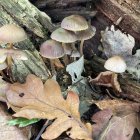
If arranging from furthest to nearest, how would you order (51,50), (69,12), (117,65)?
(69,12)
(51,50)
(117,65)

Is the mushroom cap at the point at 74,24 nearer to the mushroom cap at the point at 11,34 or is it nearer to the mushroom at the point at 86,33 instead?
the mushroom at the point at 86,33

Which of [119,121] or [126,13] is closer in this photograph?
[119,121]

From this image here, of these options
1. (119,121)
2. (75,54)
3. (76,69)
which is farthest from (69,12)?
(119,121)

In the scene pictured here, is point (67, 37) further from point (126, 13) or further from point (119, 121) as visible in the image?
point (119, 121)

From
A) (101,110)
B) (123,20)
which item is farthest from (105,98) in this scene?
(123,20)

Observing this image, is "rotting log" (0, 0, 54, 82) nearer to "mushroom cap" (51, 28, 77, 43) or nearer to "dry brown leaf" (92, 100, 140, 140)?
"mushroom cap" (51, 28, 77, 43)

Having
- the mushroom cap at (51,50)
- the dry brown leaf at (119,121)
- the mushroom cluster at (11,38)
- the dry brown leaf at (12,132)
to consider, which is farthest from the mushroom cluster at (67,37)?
the dry brown leaf at (12,132)

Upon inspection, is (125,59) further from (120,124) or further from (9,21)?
(9,21)
